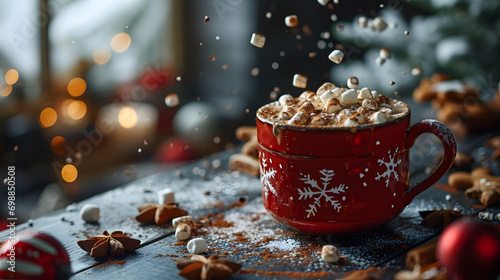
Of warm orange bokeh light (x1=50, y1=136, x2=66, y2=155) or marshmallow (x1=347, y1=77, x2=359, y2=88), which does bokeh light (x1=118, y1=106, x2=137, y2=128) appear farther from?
marshmallow (x1=347, y1=77, x2=359, y2=88)

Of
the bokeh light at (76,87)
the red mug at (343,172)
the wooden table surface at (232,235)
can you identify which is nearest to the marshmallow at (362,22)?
the red mug at (343,172)

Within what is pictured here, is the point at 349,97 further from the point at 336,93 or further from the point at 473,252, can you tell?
the point at 473,252

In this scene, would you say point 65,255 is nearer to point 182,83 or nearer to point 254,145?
point 254,145

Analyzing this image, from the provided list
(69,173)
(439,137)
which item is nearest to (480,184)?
(439,137)

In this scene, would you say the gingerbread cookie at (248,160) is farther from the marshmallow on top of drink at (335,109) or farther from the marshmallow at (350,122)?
the marshmallow at (350,122)

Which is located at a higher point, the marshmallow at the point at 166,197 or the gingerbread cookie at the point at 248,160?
the gingerbread cookie at the point at 248,160

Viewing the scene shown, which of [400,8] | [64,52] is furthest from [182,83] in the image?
[400,8]
